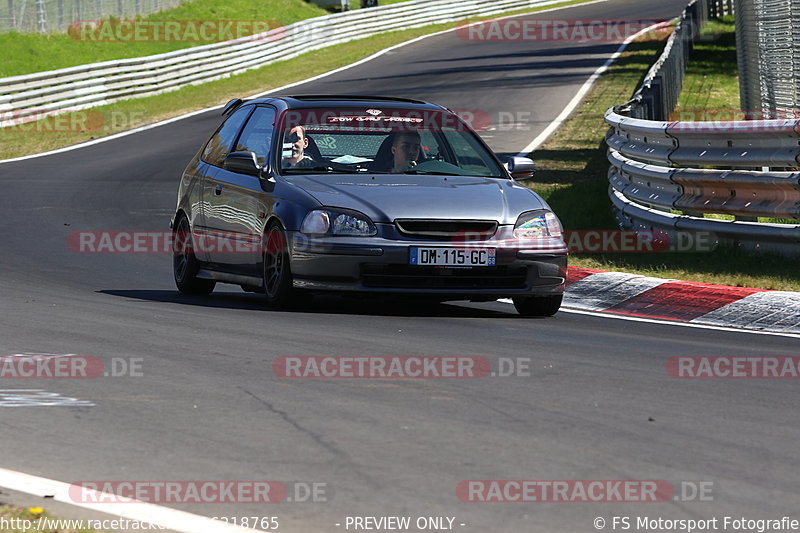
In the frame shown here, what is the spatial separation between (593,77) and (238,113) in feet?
78.2

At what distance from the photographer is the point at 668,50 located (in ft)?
82.4

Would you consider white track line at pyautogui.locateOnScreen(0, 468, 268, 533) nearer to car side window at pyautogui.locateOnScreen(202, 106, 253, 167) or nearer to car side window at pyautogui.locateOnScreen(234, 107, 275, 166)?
car side window at pyautogui.locateOnScreen(234, 107, 275, 166)

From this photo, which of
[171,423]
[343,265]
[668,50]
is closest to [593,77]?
[668,50]

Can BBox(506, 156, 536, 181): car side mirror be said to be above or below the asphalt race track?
above

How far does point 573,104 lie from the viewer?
29.3 metres

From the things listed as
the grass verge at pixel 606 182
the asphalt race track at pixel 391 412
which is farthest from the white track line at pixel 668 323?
the grass verge at pixel 606 182

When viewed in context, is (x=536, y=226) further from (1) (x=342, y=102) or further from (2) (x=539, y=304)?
(1) (x=342, y=102)

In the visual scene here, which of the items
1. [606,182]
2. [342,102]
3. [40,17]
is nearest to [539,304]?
[342,102]

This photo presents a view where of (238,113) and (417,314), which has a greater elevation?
(238,113)

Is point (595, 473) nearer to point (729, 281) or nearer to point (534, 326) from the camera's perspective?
point (534, 326)

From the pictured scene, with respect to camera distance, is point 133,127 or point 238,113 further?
point 133,127

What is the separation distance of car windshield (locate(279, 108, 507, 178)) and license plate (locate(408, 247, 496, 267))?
42.8 inches

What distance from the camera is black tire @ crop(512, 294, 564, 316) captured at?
990cm

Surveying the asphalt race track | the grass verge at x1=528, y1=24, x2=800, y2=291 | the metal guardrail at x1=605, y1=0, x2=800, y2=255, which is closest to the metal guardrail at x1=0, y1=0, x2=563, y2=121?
the grass verge at x1=528, y1=24, x2=800, y2=291
